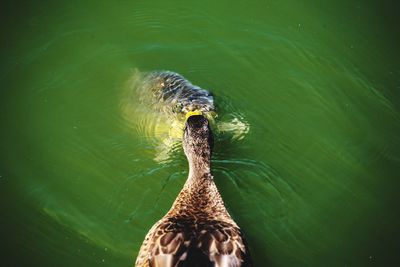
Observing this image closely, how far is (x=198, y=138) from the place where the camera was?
4719 mm

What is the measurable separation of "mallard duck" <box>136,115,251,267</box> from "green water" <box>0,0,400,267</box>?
1.24 feet

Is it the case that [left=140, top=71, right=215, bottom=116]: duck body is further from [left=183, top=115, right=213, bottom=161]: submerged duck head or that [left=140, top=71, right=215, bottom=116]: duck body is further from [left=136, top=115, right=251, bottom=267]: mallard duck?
[left=136, top=115, right=251, bottom=267]: mallard duck

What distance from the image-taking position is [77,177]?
16.0 feet

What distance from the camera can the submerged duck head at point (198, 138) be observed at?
470 centimetres

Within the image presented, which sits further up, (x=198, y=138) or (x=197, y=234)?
(x=198, y=138)

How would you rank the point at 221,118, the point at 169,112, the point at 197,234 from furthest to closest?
the point at 221,118 → the point at 169,112 → the point at 197,234

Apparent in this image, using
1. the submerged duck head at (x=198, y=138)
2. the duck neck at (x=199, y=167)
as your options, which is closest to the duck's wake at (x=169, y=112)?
the submerged duck head at (x=198, y=138)

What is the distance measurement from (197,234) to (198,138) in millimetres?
1315

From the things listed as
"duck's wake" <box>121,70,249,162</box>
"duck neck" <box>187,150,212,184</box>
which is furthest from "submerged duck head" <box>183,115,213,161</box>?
"duck's wake" <box>121,70,249,162</box>

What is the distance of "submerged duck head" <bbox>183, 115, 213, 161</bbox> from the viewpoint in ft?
15.4

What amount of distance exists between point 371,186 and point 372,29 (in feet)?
10.3

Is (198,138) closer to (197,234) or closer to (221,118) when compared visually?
(221,118)

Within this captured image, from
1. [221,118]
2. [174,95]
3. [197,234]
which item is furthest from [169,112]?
[197,234]

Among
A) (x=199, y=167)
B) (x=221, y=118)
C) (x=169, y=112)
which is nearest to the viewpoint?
(x=199, y=167)
